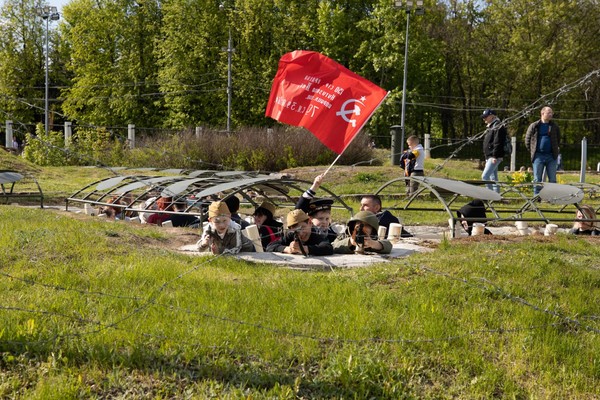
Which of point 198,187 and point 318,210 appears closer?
point 318,210

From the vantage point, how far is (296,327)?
5.21 meters

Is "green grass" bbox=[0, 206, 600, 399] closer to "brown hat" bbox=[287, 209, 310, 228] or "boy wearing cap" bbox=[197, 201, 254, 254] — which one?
"boy wearing cap" bbox=[197, 201, 254, 254]

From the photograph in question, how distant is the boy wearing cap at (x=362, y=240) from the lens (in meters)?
8.18

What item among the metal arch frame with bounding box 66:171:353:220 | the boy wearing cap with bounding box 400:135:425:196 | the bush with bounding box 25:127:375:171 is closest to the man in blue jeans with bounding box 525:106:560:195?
the boy wearing cap with bounding box 400:135:425:196

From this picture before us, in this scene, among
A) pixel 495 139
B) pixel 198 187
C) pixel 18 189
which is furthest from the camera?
pixel 18 189

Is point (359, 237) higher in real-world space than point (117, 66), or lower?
lower

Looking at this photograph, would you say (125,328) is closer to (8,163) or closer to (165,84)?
(8,163)

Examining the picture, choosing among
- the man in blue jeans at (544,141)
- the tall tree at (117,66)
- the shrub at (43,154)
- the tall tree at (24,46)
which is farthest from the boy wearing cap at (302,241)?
the tall tree at (24,46)

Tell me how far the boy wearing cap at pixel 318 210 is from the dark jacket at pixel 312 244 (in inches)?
4.0

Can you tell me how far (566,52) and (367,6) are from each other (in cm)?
1219

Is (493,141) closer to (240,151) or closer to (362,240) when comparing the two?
(362,240)

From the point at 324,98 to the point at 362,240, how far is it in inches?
67.3

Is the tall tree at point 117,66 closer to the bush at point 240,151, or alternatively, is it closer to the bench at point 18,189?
the bush at point 240,151

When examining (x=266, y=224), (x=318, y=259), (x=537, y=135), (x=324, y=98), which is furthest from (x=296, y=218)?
(x=537, y=135)
